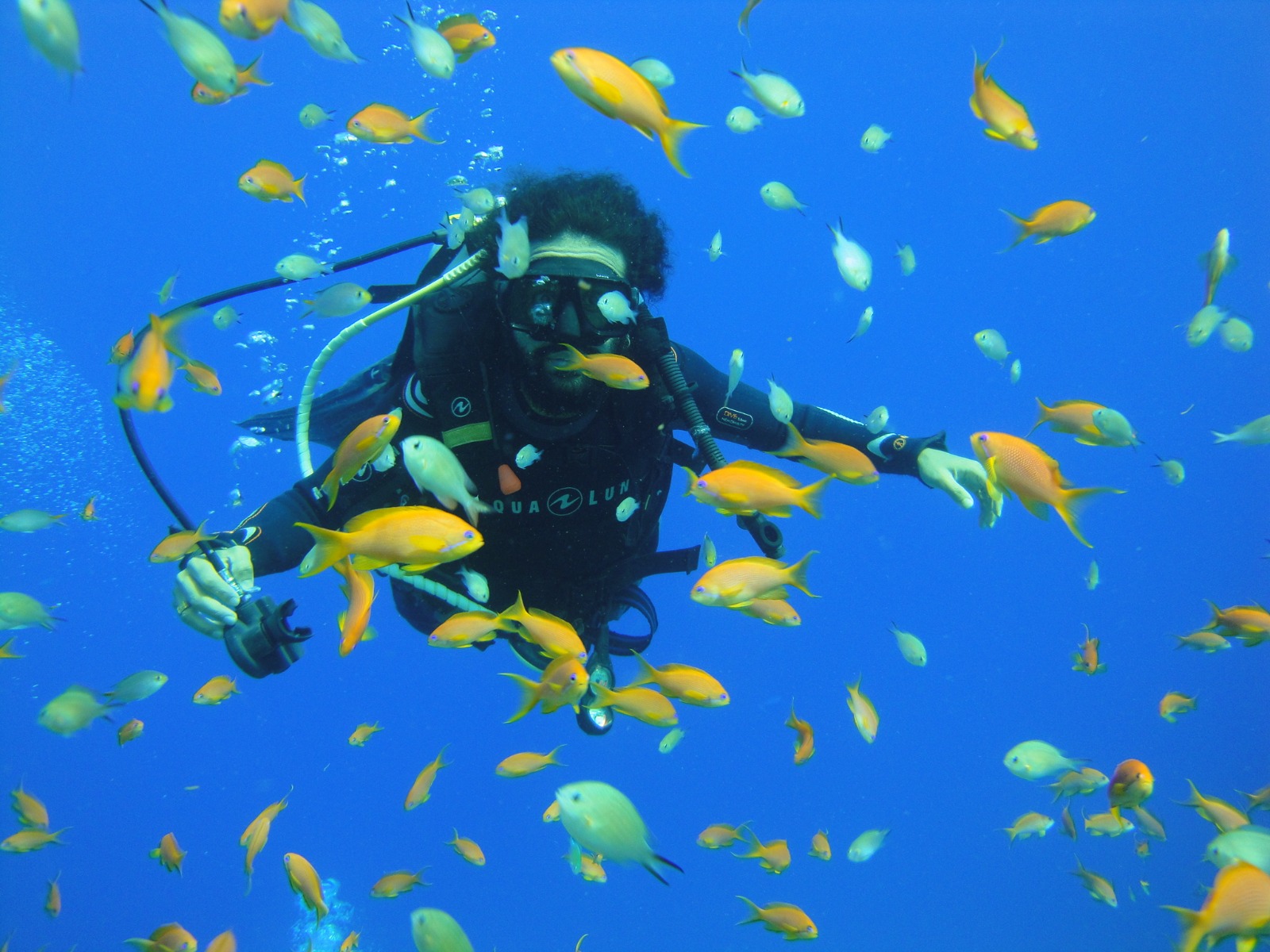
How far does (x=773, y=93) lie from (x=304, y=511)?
11.2 feet

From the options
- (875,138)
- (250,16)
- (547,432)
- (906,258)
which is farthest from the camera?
(906,258)

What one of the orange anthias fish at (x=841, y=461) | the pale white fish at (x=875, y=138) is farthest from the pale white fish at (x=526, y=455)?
the pale white fish at (x=875, y=138)

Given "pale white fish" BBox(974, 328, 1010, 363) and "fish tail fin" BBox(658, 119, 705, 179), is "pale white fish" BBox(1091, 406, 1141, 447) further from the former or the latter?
"fish tail fin" BBox(658, 119, 705, 179)

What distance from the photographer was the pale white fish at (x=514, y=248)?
261 centimetres

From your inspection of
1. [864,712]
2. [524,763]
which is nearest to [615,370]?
[864,712]

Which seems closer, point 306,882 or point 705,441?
point 705,441

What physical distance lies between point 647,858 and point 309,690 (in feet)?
107

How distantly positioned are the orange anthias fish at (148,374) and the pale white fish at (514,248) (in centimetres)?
121

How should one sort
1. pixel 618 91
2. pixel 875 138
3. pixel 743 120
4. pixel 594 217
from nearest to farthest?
pixel 618 91
pixel 594 217
pixel 743 120
pixel 875 138

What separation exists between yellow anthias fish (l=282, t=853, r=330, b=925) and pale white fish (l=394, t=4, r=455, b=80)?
4066 millimetres

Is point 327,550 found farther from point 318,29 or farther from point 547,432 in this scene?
point 318,29

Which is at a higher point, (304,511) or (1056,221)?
(1056,221)

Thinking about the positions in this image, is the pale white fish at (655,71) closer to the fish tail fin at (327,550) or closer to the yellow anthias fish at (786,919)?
the fish tail fin at (327,550)

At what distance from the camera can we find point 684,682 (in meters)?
2.95
